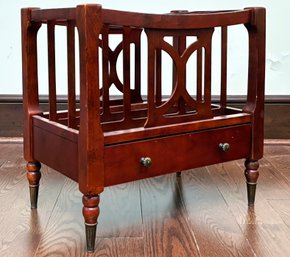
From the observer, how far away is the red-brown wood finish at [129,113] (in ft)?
3.67

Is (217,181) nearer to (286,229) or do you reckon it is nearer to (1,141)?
(286,229)

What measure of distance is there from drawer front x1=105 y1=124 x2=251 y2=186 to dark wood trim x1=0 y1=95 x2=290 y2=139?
78 centimetres

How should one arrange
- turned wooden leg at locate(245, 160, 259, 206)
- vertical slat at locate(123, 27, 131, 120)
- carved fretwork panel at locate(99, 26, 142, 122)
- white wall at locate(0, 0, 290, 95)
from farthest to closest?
white wall at locate(0, 0, 290, 95), turned wooden leg at locate(245, 160, 259, 206), carved fretwork panel at locate(99, 26, 142, 122), vertical slat at locate(123, 27, 131, 120)

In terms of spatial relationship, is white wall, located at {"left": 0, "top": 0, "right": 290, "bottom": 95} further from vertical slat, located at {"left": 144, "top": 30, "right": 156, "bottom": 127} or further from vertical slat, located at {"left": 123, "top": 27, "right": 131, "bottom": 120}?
vertical slat, located at {"left": 144, "top": 30, "right": 156, "bottom": 127}

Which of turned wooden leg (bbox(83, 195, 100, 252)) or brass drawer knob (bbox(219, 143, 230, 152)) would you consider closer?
turned wooden leg (bbox(83, 195, 100, 252))

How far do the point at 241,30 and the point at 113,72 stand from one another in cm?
80

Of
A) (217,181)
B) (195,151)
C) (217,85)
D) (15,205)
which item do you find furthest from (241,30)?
(15,205)

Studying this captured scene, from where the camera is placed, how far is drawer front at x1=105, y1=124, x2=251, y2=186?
3.85ft

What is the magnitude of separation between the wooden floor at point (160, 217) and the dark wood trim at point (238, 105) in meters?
0.37

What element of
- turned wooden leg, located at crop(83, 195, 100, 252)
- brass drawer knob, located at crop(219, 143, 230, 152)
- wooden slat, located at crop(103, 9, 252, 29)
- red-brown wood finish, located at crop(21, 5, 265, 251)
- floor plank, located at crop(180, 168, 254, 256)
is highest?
wooden slat, located at crop(103, 9, 252, 29)

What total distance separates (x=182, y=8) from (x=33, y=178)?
40.7 inches

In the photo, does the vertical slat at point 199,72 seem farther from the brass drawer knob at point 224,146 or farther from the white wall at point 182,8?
the white wall at point 182,8

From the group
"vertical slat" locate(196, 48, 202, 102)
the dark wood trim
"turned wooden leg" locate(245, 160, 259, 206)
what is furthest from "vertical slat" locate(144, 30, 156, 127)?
the dark wood trim

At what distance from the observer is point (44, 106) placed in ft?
7.08
